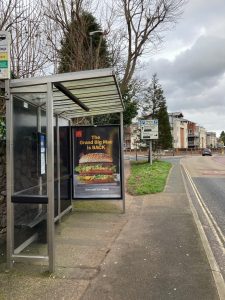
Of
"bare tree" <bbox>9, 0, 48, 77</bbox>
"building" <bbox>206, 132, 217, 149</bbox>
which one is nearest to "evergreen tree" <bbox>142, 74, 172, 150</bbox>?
"bare tree" <bbox>9, 0, 48, 77</bbox>

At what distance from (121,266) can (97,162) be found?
445cm

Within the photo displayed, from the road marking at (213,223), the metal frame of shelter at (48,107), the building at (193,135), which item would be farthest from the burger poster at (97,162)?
the building at (193,135)

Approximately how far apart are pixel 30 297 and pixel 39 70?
7.04 meters

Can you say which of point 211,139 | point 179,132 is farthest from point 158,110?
point 211,139

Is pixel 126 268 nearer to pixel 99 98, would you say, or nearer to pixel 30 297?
pixel 30 297

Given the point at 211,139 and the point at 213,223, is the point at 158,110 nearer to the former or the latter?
the point at 213,223

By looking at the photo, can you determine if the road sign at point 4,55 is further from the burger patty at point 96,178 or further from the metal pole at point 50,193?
the burger patty at point 96,178

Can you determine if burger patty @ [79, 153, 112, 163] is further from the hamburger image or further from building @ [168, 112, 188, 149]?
building @ [168, 112, 188, 149]

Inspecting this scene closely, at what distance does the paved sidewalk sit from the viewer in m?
4.35

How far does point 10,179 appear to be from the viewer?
5219 mm

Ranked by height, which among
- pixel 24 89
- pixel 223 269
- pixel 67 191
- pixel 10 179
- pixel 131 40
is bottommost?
pixel 223 269

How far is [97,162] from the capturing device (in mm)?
9492

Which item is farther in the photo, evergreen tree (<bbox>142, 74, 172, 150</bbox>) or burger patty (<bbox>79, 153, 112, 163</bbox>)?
evergreen tree (<bbox>142, 74, 172, 150</bbox>)

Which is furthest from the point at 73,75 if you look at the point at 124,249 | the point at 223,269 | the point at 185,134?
the point at 185,134
